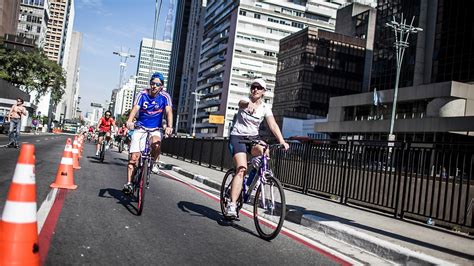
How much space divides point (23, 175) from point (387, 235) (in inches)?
190

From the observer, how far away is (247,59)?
102m

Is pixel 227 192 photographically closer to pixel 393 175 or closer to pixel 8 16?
pixel 393 175

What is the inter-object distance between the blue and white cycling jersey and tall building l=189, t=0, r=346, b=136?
298 feet

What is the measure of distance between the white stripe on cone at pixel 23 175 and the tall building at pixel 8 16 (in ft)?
294

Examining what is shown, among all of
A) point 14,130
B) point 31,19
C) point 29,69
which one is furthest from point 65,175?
point 31,19

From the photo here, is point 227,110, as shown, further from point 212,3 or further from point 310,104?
point 212,3

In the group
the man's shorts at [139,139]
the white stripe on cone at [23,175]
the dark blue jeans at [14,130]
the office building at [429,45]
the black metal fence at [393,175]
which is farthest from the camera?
the office building at [429,45]

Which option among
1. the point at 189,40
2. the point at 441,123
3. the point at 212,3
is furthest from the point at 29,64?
the point at 189,40

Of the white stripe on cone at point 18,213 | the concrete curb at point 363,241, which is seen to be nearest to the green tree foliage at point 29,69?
the concrete curb at point 363,241

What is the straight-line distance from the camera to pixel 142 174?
606 centimetres

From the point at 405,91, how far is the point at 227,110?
5657 centimetres

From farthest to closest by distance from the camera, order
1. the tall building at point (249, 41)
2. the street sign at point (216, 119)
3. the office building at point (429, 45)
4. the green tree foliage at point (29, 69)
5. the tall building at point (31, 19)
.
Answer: the tall building at point (31, 19) → the tall building at point (249, 41) → the street sign at point (216, 119) → the green tree foliage at point (29, 69) → the office building at point (429, 45)

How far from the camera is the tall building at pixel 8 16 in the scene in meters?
80.6

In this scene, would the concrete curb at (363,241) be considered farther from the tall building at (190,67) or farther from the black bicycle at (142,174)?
the tall building at (190,67)
